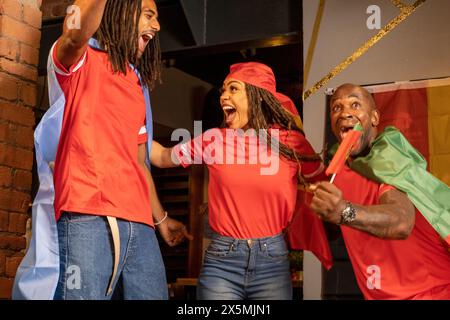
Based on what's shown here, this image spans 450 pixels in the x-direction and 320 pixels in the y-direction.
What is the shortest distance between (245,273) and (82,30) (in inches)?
36.1

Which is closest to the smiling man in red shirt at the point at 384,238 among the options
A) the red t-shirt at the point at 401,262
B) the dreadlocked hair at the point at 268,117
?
the red t-shirt at the point at 401,262

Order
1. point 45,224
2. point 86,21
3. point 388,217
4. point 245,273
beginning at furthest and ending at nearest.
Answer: point 245,273 → point 388,217 → point 45,224 → point 86,21

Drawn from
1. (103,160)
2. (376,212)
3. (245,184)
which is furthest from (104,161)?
(376,212)

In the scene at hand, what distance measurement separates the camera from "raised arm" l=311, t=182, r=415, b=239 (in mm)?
1758

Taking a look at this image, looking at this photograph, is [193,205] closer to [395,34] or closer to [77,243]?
[395,34]

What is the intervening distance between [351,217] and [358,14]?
47.6 inches

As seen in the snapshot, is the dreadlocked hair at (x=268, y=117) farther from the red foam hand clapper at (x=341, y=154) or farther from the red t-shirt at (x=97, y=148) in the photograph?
the red t-shirt at (x=97, y=148)

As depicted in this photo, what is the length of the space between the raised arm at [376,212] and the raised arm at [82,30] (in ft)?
2.49

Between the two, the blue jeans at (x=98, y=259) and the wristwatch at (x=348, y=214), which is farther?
the wristwatch at (x=348, y=214)

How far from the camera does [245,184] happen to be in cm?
209

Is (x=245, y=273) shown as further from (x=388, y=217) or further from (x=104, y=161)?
(x=104, y=161)

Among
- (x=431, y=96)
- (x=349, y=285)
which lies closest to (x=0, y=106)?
(x=349, y=285)

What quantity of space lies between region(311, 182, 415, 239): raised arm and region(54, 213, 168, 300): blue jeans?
1.68ft

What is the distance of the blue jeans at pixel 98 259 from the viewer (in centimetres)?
167
